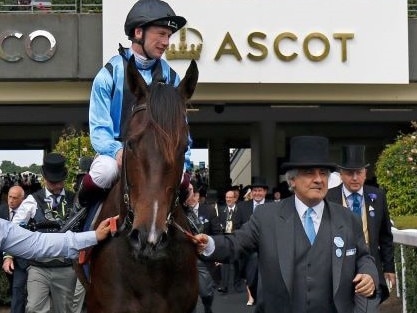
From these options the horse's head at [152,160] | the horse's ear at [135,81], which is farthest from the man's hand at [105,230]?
the horse's ear at [135,81]

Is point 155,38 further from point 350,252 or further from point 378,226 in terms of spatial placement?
point 378,226

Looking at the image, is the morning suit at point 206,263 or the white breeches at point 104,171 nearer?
the white breeches at point 104,171

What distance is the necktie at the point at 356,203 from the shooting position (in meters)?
6.46

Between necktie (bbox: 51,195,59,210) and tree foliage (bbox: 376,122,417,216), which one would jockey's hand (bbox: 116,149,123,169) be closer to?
necktie (bbox: 51,195,59,210)

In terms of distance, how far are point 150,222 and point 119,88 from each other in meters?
1.26

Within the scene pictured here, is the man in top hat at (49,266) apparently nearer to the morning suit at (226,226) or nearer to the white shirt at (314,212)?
the white shirt at (314,212)

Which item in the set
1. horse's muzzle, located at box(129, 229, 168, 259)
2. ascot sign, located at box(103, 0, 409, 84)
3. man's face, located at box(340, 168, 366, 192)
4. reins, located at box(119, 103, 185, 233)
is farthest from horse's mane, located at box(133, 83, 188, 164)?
ascot sign, located at box(103, 0, 409, 84)

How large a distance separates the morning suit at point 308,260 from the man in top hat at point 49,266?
340cm

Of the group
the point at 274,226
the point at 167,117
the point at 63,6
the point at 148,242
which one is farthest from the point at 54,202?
the point at 63,6

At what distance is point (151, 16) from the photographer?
4.44m

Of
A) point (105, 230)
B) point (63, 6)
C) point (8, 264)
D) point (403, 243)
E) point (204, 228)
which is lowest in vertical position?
point (8, 264)

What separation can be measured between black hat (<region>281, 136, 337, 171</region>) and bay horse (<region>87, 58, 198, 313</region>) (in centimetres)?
61

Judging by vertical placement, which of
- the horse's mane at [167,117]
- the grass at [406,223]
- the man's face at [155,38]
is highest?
the man's face at [155,38]

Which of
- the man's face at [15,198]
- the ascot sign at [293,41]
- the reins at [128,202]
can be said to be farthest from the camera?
the ascot sign at [293,41]
